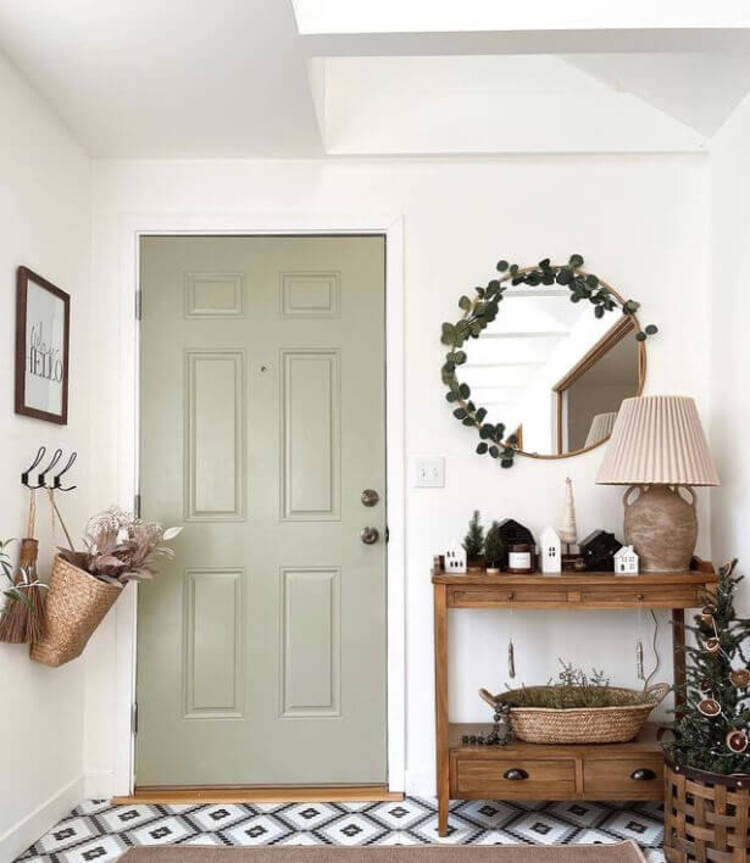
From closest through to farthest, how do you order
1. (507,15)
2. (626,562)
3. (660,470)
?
(507,15), (660,470), (626,562)

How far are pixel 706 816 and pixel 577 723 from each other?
1.55ft

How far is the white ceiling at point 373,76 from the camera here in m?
2.44

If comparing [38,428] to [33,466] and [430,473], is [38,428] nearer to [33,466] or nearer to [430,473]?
[33,466]

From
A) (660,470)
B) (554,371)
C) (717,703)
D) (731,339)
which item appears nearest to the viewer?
(717,703)

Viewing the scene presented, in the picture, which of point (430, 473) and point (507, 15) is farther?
point (430, 473)

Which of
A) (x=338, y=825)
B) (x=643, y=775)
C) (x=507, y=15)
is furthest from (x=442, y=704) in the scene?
(x=507, y=15)

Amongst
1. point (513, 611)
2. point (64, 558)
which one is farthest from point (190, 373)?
point (513, 611)

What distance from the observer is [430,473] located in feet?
10.8

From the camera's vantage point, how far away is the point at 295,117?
2.98 m

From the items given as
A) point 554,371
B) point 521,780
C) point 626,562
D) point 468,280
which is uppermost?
point 468,280

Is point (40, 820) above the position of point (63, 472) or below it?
below

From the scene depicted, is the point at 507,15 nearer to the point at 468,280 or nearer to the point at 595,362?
the point at 468,280

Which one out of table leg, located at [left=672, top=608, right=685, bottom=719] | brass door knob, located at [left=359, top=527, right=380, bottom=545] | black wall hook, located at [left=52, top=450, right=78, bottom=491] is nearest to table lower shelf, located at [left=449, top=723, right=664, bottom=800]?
table leg, located at [left=672, top=608, right=685, bottom=719]

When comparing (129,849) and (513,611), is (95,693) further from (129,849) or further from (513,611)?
(513,611)
